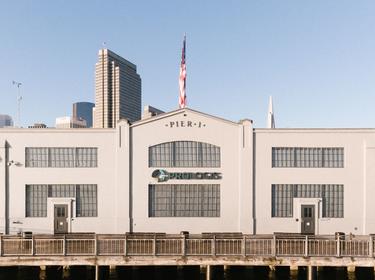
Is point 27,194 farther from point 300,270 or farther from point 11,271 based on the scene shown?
point 300,270

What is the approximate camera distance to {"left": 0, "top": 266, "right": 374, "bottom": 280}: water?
2242 centimetres

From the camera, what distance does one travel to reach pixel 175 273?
23.1m

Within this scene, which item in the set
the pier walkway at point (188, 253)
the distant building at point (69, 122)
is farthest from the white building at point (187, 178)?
the distant building at point (69, 122)

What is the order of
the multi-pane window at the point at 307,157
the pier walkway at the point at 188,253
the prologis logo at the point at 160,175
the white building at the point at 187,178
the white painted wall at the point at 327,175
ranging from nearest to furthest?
the pier walkway at the point at 188,253 < the white painted wall at the point at 327,175 < the white building at the point at 187,178 < the multi-pane window at the point at 307,157 < the prologis logo at the point at 160,175

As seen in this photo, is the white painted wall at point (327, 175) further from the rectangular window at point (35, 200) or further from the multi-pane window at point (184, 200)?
the rectangular window at point (35, 200)

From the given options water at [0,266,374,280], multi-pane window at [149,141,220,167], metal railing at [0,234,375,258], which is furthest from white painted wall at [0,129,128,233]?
Answer: metal railing at [0,234,375,258]

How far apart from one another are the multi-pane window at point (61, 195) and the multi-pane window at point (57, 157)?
1777 millimetres

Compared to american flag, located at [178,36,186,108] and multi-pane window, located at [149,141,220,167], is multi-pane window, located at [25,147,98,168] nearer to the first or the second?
multi-pane window, located at [149,141,220,167]

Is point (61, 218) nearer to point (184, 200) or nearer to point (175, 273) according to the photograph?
point (184, 200)

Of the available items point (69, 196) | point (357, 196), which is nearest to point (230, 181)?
point (357, 196)

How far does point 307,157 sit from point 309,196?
3.12 m

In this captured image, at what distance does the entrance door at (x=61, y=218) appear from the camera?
26.9m

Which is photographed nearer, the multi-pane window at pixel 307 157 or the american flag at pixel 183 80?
the multi-pane window at pixel 307 157

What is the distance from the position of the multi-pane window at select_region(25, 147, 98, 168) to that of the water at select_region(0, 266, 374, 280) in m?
7.90
